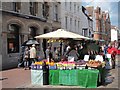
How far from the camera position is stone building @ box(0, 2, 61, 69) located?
2067 centimetres

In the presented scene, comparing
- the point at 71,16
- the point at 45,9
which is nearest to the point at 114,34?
the point at 71,16

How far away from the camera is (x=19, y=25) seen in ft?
75.6

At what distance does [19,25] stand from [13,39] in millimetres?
1380

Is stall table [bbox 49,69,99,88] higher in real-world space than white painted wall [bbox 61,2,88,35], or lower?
lower

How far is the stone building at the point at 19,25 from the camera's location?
20.7m

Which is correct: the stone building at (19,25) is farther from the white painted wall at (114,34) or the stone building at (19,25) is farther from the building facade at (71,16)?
the white painted wall at (114,34)

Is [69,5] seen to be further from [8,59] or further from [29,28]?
[8,59]

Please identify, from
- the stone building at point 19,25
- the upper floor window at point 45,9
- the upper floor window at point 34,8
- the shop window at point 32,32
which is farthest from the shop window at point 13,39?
the upper floor window at point 45,9

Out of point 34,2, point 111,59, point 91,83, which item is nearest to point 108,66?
point 111,59

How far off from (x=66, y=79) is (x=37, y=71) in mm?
1399

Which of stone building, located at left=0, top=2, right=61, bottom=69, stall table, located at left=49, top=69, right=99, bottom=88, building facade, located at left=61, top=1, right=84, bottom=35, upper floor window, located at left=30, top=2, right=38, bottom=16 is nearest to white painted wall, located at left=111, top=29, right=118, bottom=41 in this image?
building facade, located at left=61, top=1, right=84, bottom=35

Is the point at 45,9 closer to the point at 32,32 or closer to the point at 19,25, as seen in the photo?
the point at 32,32

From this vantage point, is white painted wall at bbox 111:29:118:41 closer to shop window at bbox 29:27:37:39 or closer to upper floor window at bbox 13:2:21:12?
shop window at bbox 29:27:37:39

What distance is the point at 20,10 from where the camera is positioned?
23.2m
